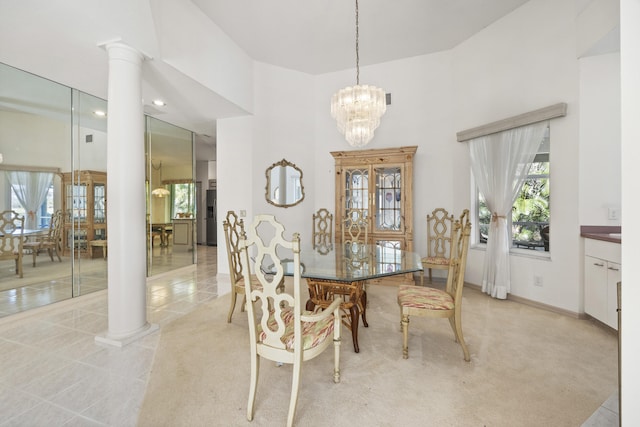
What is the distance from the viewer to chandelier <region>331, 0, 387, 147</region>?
9.85 feet

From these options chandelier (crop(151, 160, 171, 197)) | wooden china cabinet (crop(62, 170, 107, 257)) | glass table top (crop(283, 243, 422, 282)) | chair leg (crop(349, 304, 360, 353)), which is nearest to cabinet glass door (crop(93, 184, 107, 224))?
wooden china cabinet (crop(62, 170, 107, 257))

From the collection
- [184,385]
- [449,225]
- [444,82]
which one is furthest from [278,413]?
[444,82]

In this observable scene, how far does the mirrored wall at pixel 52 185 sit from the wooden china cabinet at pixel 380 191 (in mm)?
3356

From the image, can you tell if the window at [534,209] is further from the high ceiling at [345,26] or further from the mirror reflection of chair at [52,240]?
the mirror reflection of chair at [52,240]

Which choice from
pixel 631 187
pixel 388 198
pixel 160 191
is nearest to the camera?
pixel 631 187

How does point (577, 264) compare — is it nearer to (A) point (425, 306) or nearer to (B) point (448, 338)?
(B) point (448, 338)

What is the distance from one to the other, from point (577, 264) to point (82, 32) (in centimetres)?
500

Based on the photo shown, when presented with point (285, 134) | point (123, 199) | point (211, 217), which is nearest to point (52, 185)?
point (123, 199)

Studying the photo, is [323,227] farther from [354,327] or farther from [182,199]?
[182,199]

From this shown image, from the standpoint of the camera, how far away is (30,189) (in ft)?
10.5

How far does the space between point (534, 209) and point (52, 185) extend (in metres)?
5.84

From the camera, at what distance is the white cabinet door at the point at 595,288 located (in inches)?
101

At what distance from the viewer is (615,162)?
9.13ft

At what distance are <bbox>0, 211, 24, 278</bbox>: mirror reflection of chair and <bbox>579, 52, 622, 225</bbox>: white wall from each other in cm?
599
